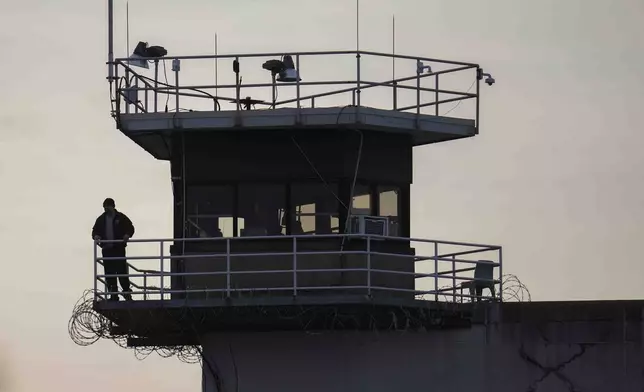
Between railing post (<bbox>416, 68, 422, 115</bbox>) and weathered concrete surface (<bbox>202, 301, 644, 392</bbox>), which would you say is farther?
railing post (<bbox>416, 68, 422, 115</bbox>)

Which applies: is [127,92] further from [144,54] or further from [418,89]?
[418,89]

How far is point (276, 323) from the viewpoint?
3431 cm

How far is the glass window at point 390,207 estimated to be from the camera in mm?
35094

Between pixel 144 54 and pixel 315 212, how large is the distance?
13.7 ft

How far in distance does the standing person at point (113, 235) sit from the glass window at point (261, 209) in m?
2.07

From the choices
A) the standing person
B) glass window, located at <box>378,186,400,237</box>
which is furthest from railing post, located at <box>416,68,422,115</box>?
the standing person

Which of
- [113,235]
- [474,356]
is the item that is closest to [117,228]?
[113,235]

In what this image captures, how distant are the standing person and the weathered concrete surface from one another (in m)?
2.48

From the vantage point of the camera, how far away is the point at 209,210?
34844 mm

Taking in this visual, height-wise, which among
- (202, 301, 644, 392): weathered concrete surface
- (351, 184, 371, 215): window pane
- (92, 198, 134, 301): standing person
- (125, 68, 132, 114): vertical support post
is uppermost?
(125, 68, 132, 114): vertical support post

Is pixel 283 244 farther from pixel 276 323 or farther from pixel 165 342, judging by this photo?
pixel 165 342

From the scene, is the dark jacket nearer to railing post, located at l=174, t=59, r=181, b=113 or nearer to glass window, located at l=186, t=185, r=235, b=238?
glass window, located at l=186, t=185, r=235, b=238

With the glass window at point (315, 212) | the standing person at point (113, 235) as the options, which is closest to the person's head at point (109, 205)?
the standing person at point (113, 235)

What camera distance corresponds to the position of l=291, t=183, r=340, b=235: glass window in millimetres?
34500
